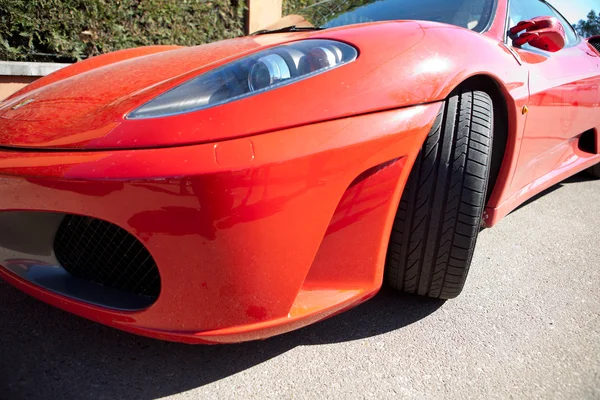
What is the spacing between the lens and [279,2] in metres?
6.21

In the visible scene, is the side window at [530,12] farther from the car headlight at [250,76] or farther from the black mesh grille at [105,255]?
the black mesh grille at [105,255]

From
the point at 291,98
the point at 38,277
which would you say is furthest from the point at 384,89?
the point at 38,277

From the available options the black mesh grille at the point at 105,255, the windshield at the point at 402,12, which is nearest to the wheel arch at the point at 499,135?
the windshield at the point at 402,12

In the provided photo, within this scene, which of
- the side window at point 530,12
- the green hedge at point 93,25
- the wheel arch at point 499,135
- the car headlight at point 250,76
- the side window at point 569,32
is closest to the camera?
the car headlight at point 250,76

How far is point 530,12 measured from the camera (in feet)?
8.30

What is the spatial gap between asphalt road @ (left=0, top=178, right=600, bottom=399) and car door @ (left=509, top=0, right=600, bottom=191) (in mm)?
537

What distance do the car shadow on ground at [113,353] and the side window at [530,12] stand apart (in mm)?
1356

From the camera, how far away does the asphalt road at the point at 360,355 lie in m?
1.36

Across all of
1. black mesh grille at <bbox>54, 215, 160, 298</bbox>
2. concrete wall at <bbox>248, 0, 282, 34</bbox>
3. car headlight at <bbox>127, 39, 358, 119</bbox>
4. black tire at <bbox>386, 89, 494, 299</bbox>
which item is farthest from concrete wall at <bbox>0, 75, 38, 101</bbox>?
black tire at <bbox>386, 89, 494, 299</bbox>

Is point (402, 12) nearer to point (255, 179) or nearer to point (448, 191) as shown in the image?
point (448, 191)

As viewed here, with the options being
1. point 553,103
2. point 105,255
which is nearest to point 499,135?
point 553,103

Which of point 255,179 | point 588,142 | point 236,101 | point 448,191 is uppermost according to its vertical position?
point 236,101

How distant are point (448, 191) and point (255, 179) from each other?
0.62 metres

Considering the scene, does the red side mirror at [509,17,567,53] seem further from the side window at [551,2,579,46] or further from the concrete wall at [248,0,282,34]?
the concrete wall at [248,0,282,34]
